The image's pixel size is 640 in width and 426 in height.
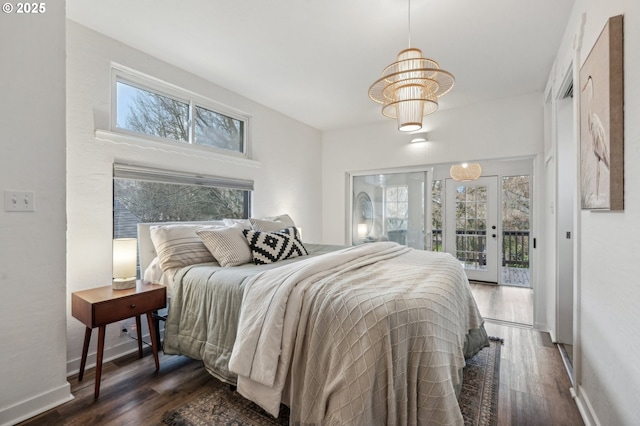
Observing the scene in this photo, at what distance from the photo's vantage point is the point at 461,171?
4.96 metres

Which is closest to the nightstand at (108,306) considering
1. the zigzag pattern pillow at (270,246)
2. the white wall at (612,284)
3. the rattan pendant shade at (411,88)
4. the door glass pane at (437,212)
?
the zigzag pattern pillow at (270,246)

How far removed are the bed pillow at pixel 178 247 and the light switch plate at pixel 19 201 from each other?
763 mm

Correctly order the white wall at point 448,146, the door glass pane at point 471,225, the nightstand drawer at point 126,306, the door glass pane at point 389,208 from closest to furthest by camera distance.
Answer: the nightstand drawer at point 126,306 → the white wall at point 448,146 → the door glass pane at point 389,208 → the door glass pane at point 471,225

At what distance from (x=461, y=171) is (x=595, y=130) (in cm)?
366

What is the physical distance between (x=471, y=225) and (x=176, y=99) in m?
5.10

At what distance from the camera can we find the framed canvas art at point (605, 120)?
123cm

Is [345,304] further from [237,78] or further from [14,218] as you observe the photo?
[237,78]

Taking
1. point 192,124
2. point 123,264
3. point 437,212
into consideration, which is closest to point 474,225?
point 437,212

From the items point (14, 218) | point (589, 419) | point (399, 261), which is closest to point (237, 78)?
point (14, 218)

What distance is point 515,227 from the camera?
5.46 m

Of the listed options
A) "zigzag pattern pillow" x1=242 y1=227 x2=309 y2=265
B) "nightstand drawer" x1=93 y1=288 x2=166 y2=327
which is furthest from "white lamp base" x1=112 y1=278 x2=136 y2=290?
"zigzag pattern pillow" x1=242 y1=227 x2=309 y2=265

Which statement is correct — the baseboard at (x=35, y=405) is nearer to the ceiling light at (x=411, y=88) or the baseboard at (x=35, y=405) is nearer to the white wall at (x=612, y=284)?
the ceiling light at (x=411, y=88)

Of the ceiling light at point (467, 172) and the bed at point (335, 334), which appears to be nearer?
the bed at point (335, 334)

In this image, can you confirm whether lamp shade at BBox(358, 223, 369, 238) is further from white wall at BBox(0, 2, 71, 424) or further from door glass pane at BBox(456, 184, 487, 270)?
white wall at BBox(0, 2, 71, 424)
